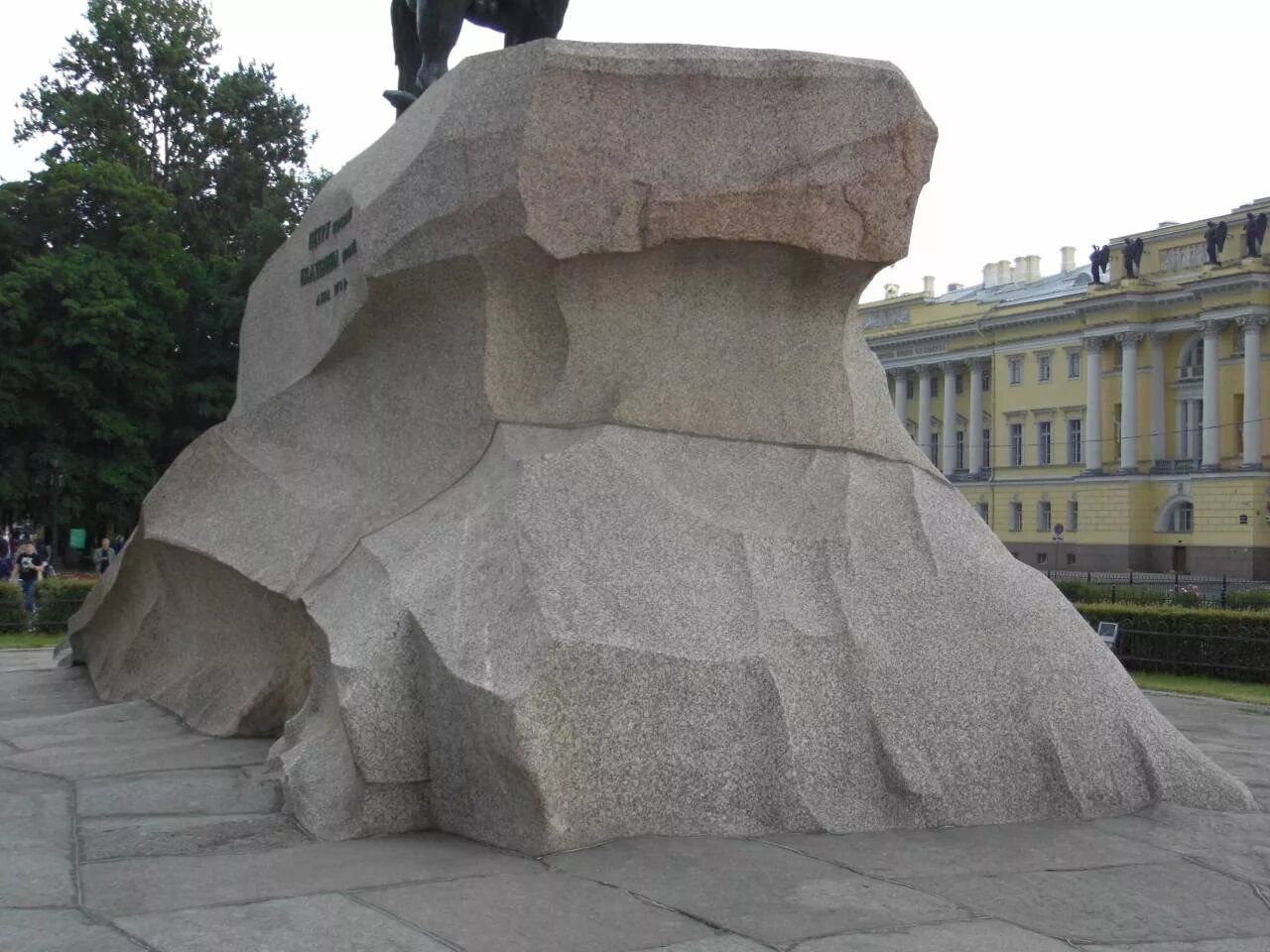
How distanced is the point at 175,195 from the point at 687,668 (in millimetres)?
32870

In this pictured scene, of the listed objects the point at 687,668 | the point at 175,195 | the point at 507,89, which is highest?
the point at 175,195

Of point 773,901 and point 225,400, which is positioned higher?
point 225,400

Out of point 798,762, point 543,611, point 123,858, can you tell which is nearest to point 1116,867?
point 798,762

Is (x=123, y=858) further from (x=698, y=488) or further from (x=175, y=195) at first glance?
(x=175, y=195)

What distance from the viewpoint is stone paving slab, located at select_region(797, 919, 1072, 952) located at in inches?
140

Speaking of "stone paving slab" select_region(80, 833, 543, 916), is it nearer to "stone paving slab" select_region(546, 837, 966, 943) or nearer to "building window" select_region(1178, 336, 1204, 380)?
"stone paving slab" select_region(546, 837, 966, 943)

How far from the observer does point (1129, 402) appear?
54219 millimetres

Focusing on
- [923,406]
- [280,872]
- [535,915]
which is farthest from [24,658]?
[923,406]

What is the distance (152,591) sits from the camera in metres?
8.03

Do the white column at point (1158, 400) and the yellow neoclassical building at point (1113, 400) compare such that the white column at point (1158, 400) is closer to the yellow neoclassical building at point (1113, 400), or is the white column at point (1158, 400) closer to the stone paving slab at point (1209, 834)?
the yellow neoclassical building at point (1113, 400)

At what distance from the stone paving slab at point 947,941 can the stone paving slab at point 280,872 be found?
3.56 feet

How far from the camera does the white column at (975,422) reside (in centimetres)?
6134

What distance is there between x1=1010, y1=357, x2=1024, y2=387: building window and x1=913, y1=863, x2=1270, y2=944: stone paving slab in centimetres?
5678

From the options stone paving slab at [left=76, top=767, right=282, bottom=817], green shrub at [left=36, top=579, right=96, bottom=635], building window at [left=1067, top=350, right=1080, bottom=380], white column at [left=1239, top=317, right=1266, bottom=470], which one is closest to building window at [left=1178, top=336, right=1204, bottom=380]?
white column at [left=1239, top=317, right=1266, bottom=470]
